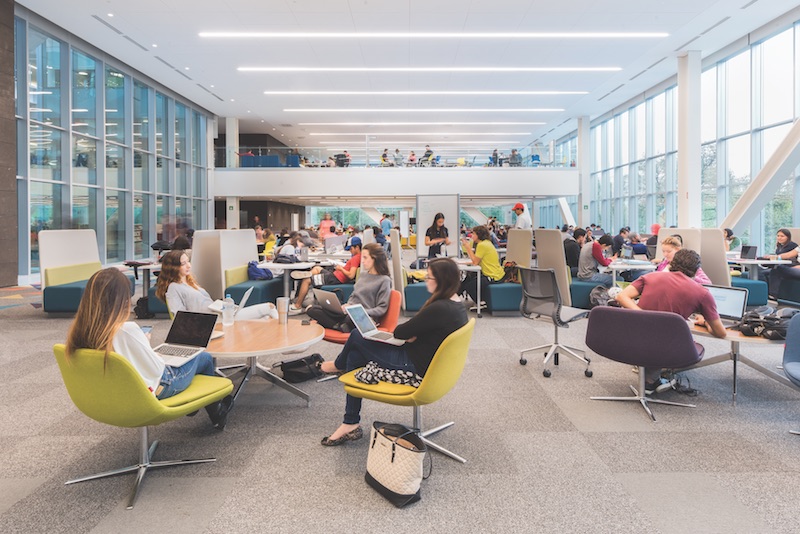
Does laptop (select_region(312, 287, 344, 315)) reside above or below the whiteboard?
below

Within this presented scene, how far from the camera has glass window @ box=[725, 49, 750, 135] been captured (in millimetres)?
12492

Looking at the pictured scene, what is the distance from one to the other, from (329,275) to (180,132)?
12068mm

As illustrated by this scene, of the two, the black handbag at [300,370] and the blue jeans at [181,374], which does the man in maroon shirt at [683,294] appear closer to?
the black handbag at [300,370]

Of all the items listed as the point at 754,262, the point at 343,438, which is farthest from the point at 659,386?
the point at 754,262

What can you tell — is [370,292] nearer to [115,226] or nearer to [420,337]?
[420,337]

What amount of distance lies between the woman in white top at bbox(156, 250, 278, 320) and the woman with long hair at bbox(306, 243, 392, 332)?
538 millimetres

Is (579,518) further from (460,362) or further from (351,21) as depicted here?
(351,21)

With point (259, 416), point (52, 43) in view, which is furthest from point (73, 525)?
point (52, 43)

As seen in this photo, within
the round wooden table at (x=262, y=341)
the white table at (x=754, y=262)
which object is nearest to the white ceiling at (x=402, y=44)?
the white table at (x=754, y=262)

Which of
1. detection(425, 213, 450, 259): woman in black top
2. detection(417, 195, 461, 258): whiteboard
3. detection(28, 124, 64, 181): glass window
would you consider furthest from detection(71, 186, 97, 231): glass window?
detection(425, 213, 450, 259): woman in black top

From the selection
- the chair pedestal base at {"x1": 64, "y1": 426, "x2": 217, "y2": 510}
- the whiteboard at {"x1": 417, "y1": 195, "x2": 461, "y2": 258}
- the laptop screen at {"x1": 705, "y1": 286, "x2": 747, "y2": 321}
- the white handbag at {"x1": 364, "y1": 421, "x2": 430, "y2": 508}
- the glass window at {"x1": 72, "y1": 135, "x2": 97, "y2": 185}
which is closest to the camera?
the white handbag at {"x1": 364, "y1": 421, "x2": 430, "y2": 508}

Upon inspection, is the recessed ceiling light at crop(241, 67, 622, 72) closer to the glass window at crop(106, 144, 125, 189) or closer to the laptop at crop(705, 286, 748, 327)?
the glass window at crop(106, 144, 125, 189)

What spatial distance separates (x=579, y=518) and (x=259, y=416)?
2.34 meters

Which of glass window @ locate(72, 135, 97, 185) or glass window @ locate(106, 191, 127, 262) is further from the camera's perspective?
glass window @ locate(106, 191, 127, 262)
